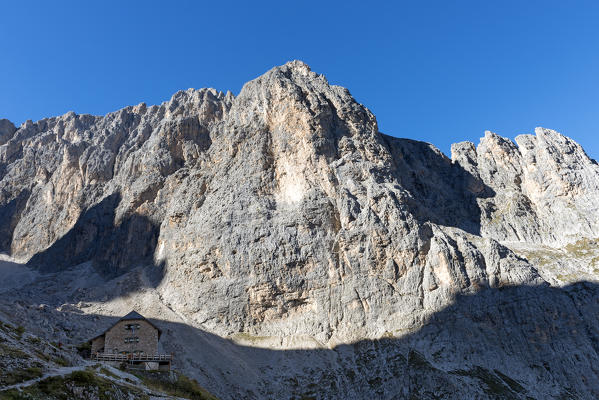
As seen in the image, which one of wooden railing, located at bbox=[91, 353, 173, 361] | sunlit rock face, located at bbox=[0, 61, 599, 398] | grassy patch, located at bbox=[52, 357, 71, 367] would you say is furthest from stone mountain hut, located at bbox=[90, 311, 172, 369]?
sunlit rock face, located at bbox=[0, 61, 599, 398]

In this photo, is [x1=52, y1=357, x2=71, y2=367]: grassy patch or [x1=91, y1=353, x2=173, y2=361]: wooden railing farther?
[x1=91, y1=353, x2=173, y2=361]: wooden railing

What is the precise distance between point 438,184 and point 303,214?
151ft

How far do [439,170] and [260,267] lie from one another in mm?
64045

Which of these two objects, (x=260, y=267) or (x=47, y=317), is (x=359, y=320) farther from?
(x=47, y=317)

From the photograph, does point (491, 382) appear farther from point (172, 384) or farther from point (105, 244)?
point (105, 244)

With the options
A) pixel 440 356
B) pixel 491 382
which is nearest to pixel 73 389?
pixel 491 382

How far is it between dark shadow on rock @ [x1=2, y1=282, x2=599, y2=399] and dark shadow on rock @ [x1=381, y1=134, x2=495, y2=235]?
1056 inches

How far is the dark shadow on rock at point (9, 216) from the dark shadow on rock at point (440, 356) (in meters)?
80.4

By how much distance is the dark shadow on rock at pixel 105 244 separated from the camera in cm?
11308

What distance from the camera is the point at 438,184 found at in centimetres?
12481

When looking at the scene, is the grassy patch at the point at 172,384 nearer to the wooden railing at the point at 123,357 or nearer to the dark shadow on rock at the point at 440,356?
the wooden railing at the point at 123,357

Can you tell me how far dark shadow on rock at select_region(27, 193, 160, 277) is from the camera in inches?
4452

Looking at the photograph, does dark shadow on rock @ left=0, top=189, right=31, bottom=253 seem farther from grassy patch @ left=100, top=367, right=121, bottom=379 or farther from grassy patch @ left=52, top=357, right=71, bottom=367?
grassy patch @ left=52, top=357, right=71, bottom=367

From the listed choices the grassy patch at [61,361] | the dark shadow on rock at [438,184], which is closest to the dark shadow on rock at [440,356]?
the dark shadow on rock at [438,184]
